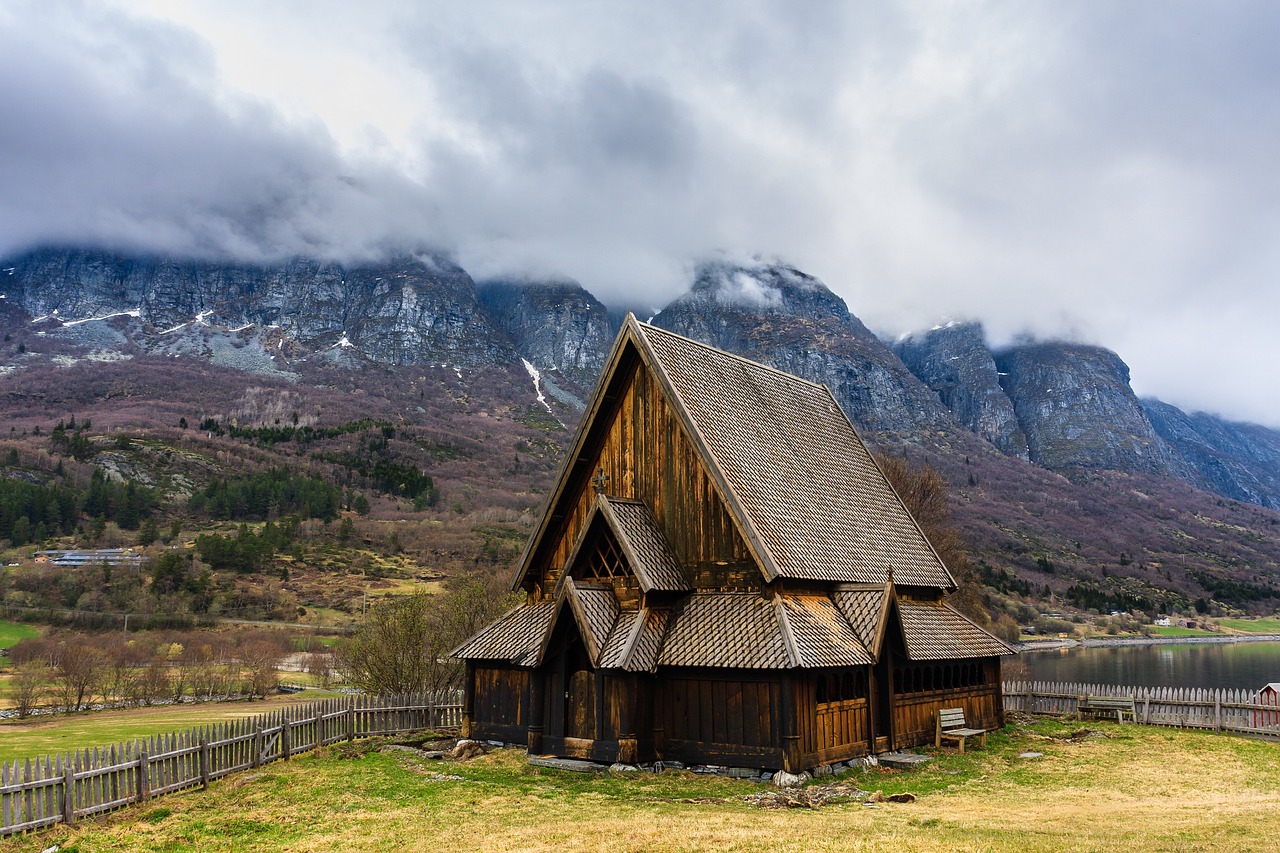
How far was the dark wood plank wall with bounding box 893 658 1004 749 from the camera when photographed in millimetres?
24641

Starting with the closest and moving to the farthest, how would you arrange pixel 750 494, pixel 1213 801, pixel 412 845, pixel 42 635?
pixel 412 845
pixel 1213 801
pixel 750 494
pixel 42 635

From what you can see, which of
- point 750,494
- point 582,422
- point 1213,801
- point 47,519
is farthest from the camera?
point 47,519

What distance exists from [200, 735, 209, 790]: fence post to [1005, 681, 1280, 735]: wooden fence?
29720 mm

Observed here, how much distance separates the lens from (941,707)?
2678 centimetres

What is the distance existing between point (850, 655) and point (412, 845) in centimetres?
1134

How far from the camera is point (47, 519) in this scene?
16200 centimetres

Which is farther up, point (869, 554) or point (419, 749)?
point (869, 554)

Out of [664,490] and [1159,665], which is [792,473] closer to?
[664,490]

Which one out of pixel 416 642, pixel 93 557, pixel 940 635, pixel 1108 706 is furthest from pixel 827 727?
pixel 93 557

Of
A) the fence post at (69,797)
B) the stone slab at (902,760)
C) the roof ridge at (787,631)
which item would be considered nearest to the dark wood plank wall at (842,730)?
the stone slab at (902,760)

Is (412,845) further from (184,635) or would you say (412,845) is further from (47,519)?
(47,519)

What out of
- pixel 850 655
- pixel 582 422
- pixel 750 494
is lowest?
pixel 850 655

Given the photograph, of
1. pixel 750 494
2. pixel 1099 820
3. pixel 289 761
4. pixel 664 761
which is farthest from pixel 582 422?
pixel 1099 820

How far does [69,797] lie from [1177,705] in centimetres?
3455
